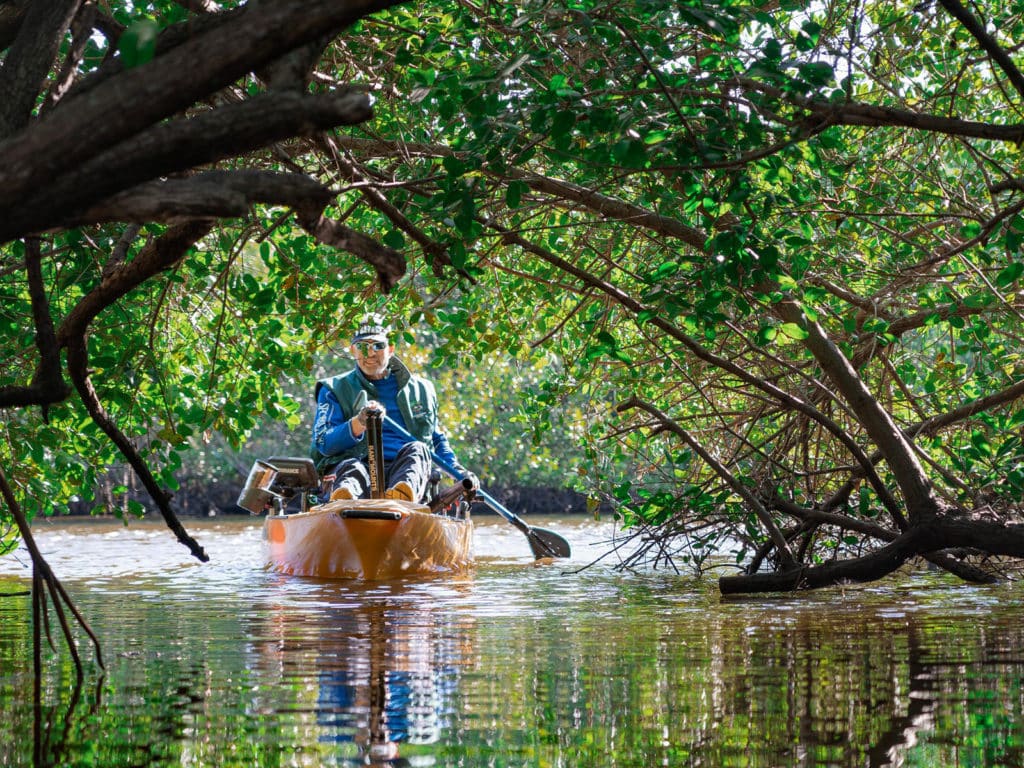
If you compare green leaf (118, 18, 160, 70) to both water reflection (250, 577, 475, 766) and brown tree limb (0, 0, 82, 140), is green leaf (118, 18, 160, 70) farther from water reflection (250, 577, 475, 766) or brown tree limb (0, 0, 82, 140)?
water reflection (250, 577, 475, 766)

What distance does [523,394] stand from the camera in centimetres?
1016

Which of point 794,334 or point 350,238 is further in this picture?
point 794,334

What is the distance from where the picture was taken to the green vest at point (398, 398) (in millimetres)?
11023

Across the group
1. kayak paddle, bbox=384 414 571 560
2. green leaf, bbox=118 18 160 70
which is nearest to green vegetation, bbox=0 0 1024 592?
green leaf, bbox=118 18 160 70

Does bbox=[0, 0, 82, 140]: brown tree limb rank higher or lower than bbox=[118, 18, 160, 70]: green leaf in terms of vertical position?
higher

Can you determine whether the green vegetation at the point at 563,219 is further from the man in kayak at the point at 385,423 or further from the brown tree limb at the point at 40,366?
the man in kayak at the point at 385,423

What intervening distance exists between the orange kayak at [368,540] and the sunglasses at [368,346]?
122 centimetres

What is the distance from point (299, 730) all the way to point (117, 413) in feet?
17.3

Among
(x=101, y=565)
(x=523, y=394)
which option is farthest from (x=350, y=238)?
(x=101, y=565)

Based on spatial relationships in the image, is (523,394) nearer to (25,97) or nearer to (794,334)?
(794,334)

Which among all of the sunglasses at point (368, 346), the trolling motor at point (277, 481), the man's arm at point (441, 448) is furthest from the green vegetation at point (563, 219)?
the trolling motor at point (277, 481)

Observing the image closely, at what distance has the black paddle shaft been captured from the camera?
10.1 meters

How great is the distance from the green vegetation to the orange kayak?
1080 millimetres

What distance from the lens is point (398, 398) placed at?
11.1m
